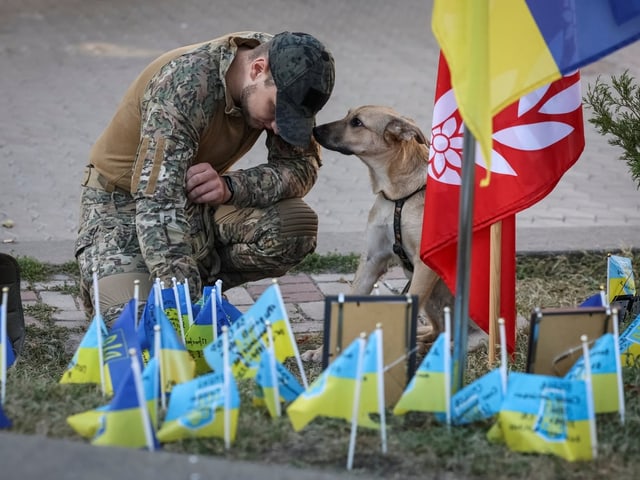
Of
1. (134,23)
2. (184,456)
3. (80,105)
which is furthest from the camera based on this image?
(134,23)

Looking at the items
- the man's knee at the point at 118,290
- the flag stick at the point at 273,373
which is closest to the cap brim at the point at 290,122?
the man's knee at the point at 118,290

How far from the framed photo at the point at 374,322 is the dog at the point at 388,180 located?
5.19 feet

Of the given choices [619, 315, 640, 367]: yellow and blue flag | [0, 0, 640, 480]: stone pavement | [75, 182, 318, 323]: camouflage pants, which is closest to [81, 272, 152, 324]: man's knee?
[75, 182, 318, 323]: camouflage pants

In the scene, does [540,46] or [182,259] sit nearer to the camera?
[540,46]

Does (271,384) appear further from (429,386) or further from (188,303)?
(188,303)

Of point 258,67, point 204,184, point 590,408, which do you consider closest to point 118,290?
point 204,184

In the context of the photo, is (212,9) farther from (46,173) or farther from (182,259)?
(182,259)

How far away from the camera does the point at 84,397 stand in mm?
3281

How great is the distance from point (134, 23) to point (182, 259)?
9.02 m

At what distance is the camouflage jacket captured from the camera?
4.11m

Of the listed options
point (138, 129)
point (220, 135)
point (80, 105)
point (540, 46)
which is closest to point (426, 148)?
point (220, 135)

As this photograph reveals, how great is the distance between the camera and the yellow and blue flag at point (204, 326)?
12.3ft

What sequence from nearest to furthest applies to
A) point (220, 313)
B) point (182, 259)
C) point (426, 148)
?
point (220, 313) < point (182, 259) < point (426, 148)

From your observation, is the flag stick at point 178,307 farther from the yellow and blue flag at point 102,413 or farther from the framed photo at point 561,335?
the framed photo at point 561,335
